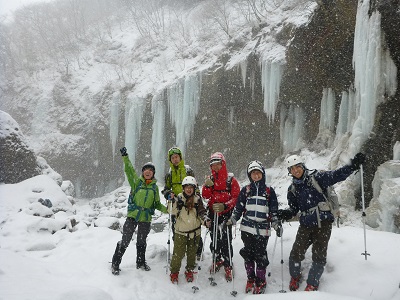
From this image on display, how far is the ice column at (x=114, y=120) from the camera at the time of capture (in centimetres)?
2333

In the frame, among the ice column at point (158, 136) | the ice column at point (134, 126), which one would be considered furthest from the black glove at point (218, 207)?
the ice column at point (134, 126)

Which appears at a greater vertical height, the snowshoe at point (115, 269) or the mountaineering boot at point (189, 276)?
the snowshoe at point (115, 269)

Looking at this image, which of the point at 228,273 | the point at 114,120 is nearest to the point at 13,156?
the point at 114,120

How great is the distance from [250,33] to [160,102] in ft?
25.1

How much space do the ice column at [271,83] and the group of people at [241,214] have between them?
11994 mm

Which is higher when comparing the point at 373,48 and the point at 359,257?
the point at 373,48

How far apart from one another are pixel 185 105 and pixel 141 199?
582 inches

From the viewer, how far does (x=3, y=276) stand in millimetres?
3531

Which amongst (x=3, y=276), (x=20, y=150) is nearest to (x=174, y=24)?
(x=20, y=150)

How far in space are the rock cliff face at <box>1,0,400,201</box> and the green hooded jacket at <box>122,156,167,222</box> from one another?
6.92m

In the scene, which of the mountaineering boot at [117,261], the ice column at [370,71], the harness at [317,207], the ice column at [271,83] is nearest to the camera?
the harness at [317,207]

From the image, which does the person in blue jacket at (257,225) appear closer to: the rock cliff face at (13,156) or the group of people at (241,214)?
the group of people at (241,214)

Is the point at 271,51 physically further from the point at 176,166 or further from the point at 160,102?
the point at 176,166

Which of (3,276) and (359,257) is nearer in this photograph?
(3,276)
